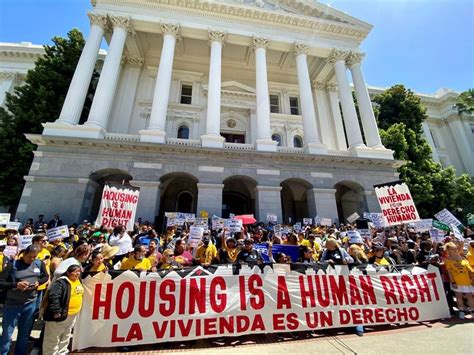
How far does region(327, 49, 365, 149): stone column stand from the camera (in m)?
18.4

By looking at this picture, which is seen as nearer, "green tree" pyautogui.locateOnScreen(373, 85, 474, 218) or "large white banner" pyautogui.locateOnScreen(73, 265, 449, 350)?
"large white banner" pyautogui.locateOnScreen(73, 265, 449, 350)

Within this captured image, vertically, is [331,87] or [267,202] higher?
[331,87]

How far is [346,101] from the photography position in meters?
19.7

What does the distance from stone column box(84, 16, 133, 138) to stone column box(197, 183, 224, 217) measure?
738cm

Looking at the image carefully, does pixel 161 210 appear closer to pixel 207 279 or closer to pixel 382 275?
pixel 207 279

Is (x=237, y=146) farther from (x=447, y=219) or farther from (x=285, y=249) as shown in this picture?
(x=447, y=219)

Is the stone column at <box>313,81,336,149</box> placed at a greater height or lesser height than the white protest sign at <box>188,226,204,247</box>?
greater

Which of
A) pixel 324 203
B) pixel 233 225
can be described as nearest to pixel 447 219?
pixel 324 203

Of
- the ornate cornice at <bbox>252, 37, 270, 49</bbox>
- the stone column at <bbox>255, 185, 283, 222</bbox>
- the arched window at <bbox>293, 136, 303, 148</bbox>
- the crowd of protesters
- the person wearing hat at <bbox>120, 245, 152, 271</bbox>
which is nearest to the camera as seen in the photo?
the crowd of protesters

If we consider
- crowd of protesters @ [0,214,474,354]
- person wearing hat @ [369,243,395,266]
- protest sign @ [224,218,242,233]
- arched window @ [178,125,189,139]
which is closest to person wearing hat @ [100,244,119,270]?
crowd of protesters @ [0,214,474,354]

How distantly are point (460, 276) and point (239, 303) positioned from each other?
5.55 m

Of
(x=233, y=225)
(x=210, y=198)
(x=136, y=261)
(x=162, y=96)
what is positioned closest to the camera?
(x=136, y=261)

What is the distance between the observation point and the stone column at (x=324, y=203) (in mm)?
15641

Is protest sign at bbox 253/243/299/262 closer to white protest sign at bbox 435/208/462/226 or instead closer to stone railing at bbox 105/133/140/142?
white protest sign at bbox 435/208/462/226
